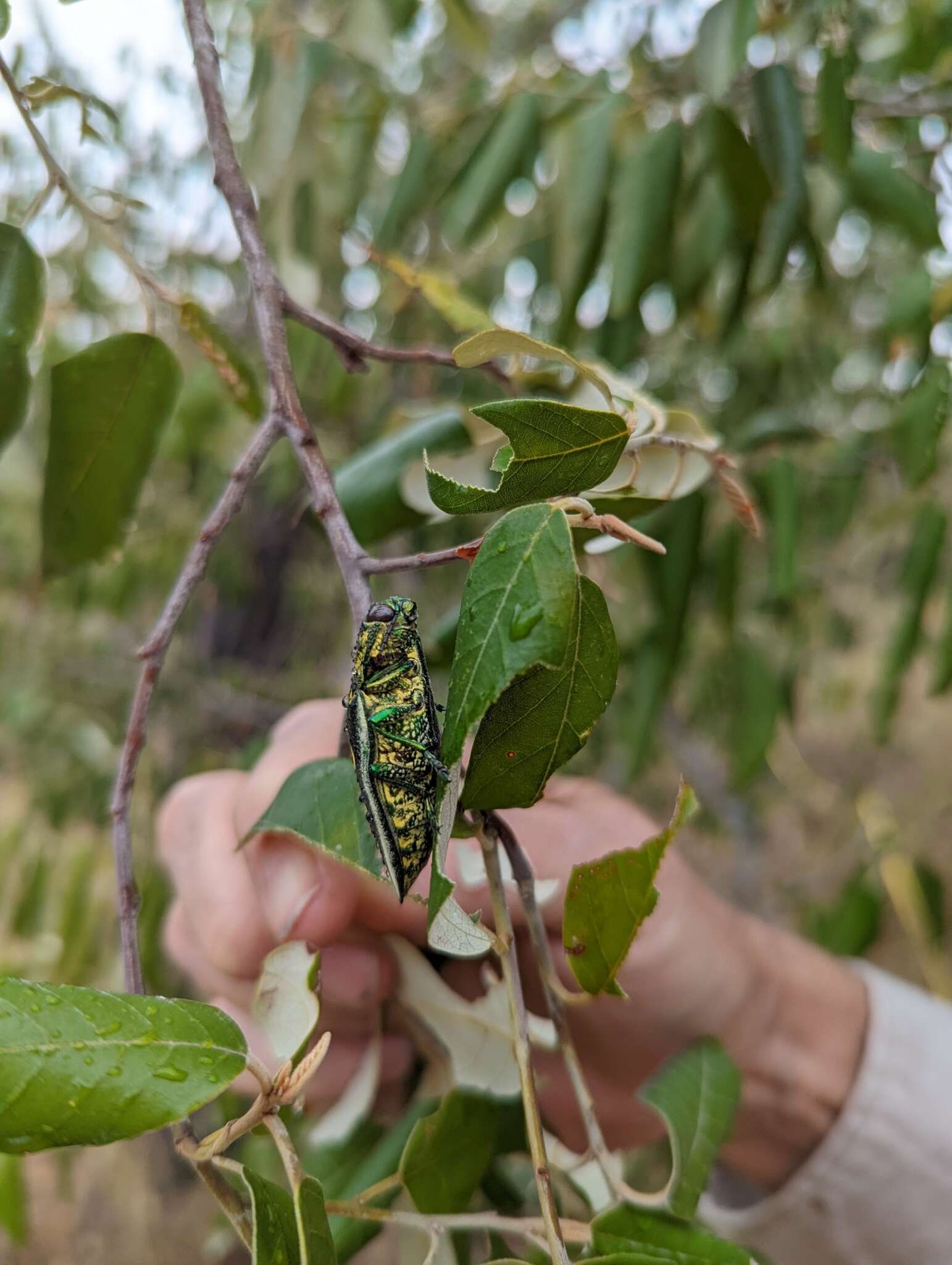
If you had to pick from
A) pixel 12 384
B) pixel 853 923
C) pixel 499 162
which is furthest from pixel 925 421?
pixel 853 923

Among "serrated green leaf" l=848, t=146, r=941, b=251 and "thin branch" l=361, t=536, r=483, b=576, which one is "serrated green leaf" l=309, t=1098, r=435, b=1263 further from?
"serrated green leaf" l=848, t=146, r=941, b=251

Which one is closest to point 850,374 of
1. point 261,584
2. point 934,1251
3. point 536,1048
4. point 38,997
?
point 261,584

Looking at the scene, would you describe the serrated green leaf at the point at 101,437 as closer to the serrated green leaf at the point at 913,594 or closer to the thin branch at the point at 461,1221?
the thin branch at the point at 461,1221

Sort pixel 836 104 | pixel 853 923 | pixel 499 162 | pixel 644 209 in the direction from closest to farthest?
1. pixel 836 104
2. pixel 644 209
3. pixel 499 162
4. pixel 853 923

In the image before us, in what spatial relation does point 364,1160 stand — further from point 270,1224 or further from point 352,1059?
point 270,1224

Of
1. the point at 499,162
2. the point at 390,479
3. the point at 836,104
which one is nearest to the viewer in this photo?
the point at 390,479

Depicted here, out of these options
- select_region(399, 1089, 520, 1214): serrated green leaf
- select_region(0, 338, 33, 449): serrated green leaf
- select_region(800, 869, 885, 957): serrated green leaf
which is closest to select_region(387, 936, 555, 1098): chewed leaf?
select_region(399, 1089, 520, 1214): serrated green leaf

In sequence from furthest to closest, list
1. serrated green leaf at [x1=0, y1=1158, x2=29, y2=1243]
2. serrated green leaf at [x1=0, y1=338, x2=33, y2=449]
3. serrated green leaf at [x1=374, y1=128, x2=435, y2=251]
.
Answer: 1. serrated green leaf at [x1=374, y1=128, x2=435, y2=251]
2. serrated green leaf at [x1=0, y1=1158, x2=29, y2=1243]
3. serrated green leaf at [x1=0, y1=338, x2=33, y2=449]

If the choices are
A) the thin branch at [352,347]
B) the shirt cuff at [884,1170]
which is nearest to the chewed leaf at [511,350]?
the thin branch at [352,347]
